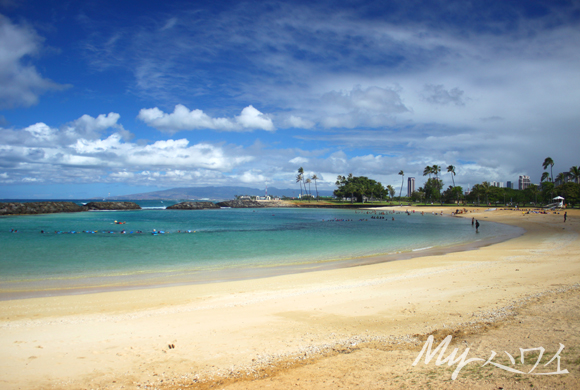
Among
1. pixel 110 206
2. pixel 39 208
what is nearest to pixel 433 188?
pixel 110 206

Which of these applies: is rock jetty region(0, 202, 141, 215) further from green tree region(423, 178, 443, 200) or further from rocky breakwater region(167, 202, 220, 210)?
green tree region(423, 178, 443, 200)

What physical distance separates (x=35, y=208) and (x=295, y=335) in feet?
322

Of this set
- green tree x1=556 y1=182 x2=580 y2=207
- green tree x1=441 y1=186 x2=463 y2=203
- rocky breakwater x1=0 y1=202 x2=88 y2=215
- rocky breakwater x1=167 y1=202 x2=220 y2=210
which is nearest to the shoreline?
rocky breakwater x1=0 y1=202 x2=88 y2=215

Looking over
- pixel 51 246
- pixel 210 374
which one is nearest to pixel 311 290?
pixel 210 374

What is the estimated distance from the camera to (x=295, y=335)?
710 cm

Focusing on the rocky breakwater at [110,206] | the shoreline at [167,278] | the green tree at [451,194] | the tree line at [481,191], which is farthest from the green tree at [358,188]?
the shoreline at [167,278]

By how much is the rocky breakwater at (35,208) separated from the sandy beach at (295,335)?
87.2 meters

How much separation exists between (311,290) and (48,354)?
778 cm

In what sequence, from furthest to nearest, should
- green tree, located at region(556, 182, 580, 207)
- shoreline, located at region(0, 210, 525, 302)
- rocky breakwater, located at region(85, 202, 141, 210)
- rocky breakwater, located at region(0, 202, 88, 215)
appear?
rocky breakwater, located at region(85, 202, 141, 210), green tree, located at region(556, 182, 580, 207), rocky breakwater, located at region(0, 202, 88, 215), shoreline, located at region(0, 210, 525, 302)

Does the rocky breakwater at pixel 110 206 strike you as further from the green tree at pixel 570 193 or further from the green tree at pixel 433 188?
the green tree at pixel 570 193

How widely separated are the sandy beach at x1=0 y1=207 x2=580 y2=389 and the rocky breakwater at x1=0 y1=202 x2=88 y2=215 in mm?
87178

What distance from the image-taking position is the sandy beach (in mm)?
5133

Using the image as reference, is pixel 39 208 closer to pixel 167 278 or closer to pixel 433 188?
pixel 167 278

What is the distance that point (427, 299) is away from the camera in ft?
31.8
